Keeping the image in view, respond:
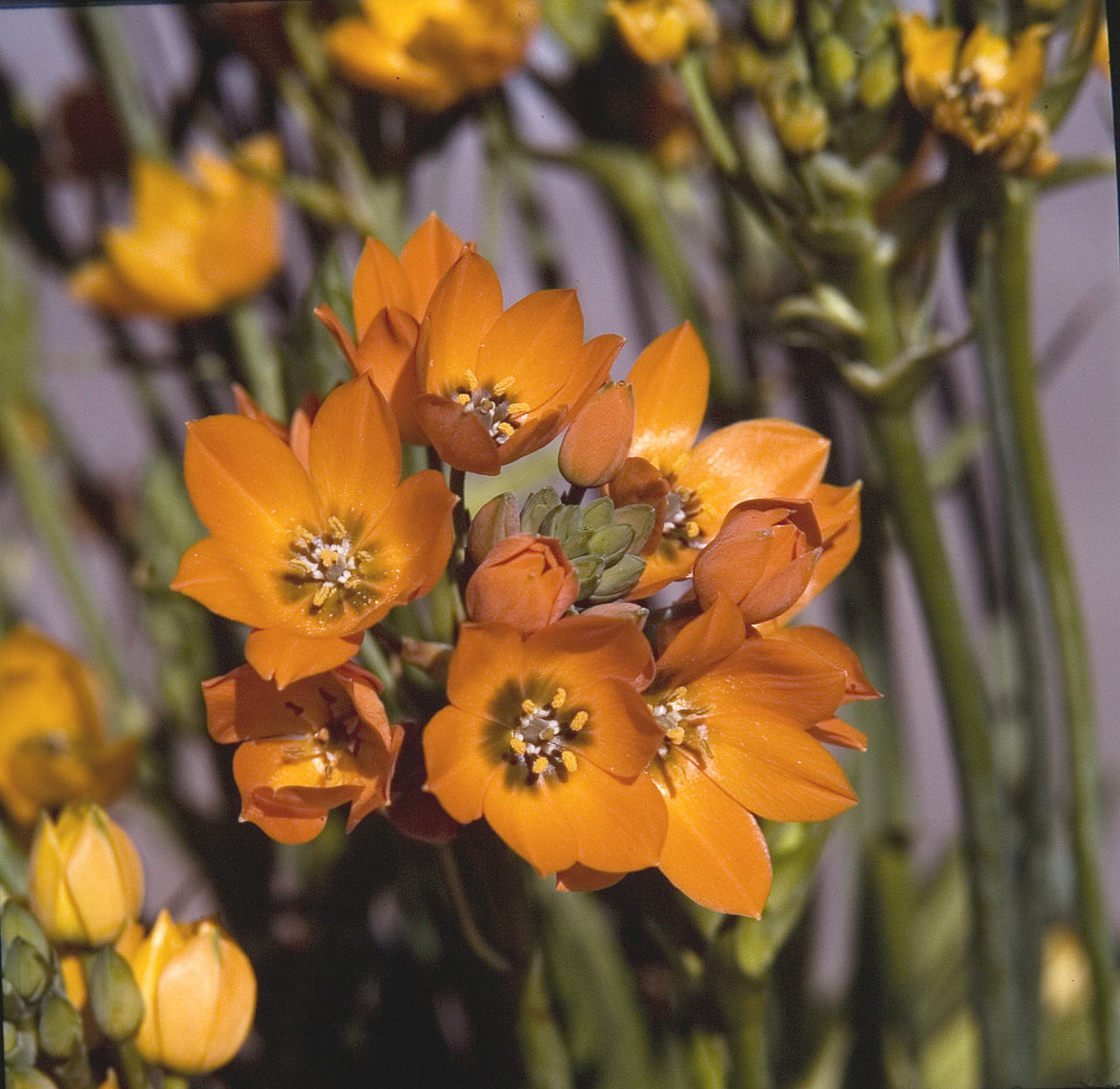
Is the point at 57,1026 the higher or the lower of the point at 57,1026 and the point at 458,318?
the lower

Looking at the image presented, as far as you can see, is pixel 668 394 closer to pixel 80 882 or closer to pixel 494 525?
pixel 494 525

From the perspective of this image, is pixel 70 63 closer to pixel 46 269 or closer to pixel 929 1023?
pixel 46 269

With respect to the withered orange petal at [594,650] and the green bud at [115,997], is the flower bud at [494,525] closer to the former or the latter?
the withered orange petal at [594,650]

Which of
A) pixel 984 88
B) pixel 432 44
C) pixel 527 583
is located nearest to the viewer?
pixel 527 583

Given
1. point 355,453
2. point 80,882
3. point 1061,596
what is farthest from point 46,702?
point 1061,596

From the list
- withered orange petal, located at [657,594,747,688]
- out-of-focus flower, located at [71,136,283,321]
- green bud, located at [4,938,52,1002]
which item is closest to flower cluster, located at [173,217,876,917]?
withered orange petal, located at [657,594,747,688]

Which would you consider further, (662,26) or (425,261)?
(662,26)

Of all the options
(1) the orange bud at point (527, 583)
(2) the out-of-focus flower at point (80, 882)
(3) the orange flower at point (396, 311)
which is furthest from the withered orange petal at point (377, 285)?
(2) the out-of-focus flower at point (80, 882)

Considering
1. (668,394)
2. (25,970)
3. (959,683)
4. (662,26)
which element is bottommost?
(959,683)
